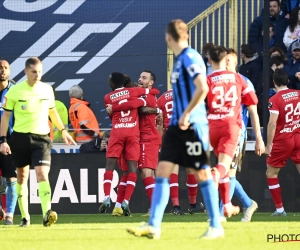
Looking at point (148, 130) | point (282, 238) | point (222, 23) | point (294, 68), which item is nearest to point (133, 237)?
point (282, 238)

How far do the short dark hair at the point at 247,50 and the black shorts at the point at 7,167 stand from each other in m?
4.83

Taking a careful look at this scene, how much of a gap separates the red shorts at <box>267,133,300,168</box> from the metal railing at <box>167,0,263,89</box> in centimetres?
361

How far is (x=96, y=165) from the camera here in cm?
1409

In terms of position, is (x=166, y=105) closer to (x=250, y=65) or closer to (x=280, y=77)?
(x=280, y=77)

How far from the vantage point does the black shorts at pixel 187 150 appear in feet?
26.0

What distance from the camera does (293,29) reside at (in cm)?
1595

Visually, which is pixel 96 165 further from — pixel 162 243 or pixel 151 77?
pixel 162 243

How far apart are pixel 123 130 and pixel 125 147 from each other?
0.26 m

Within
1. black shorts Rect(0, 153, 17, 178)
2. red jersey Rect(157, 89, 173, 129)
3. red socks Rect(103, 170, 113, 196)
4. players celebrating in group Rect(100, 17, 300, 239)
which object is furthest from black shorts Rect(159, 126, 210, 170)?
red jersey Rect(157, 89, 173, 129)

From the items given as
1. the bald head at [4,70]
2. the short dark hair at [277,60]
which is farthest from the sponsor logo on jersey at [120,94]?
the short dark hair at [277,60]

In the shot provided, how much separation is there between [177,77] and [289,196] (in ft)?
20.6

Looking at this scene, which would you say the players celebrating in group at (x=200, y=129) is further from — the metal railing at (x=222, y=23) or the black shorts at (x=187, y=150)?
the metal railing at (x=222, y=23)

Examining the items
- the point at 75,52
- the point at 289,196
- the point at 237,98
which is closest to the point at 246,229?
the point at 237,98

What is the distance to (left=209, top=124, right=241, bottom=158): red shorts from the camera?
9914 mm
